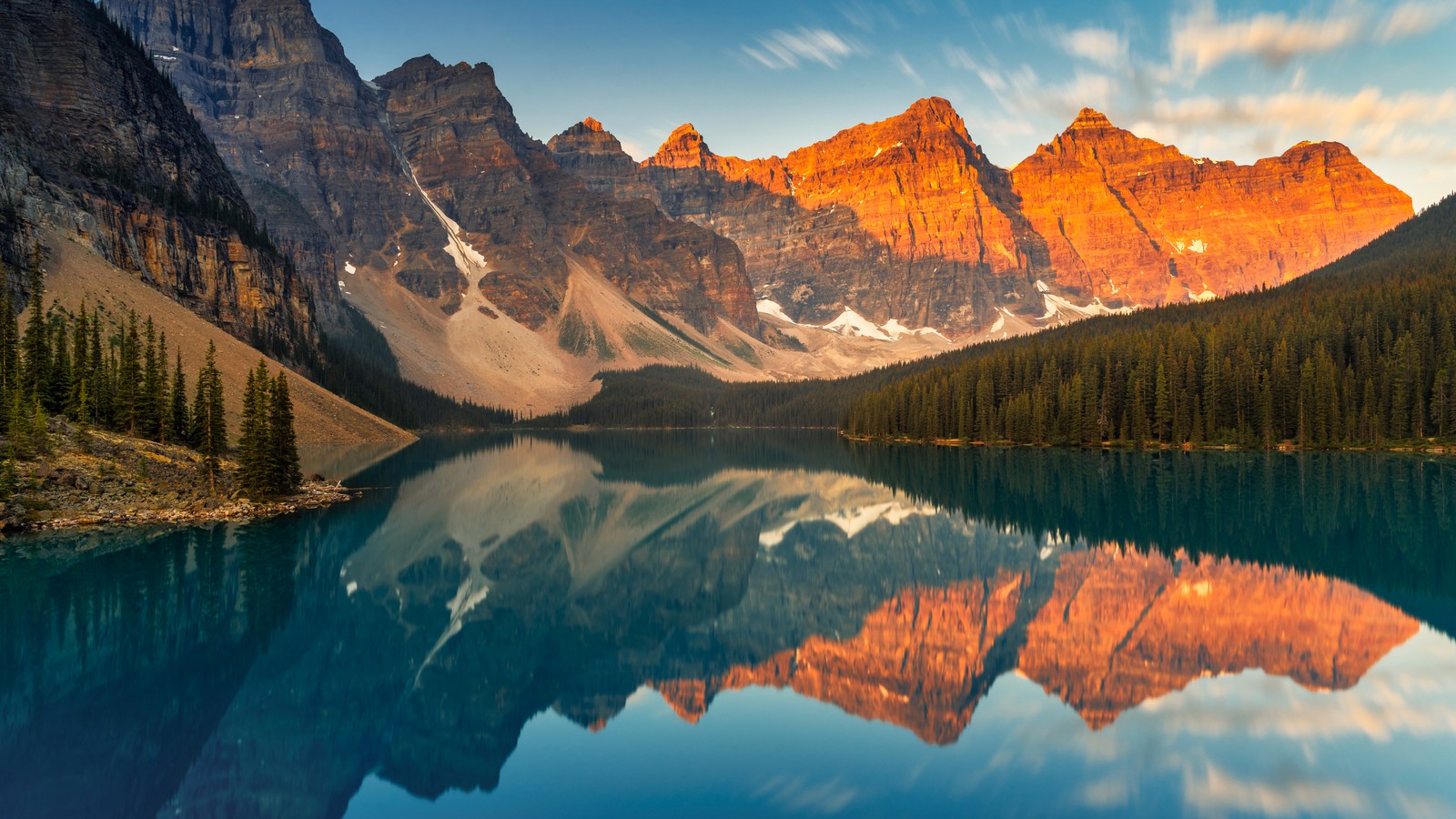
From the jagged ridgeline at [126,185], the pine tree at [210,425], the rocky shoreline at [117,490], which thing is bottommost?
the rocky shoreline at [117,490]

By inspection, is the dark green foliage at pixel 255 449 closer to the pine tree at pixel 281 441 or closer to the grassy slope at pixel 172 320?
the pine tree at pixel 281 441

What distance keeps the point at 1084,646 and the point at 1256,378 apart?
78567mm

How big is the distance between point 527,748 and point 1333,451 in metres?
87.9

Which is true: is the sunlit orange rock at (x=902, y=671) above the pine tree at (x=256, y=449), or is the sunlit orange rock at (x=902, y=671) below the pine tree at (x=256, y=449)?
below

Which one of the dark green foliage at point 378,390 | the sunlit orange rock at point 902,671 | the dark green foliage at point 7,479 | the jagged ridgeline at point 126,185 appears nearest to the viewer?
the sunlit orange rock at point 902,671

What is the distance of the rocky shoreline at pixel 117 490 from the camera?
3584 centimetres

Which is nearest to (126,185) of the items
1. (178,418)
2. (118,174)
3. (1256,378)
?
(118,174)

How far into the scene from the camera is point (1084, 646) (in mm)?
19344

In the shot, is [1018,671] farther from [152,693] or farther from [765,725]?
[152,693]

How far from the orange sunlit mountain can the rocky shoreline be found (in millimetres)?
32508

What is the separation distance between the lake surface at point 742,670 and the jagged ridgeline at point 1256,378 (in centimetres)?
4893

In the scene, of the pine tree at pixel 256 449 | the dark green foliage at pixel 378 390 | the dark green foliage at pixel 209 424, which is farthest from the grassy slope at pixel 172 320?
the dark green foliage at pixel 378 390

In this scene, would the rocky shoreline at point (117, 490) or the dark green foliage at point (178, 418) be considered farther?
the dark green foliage at point (178, 418)

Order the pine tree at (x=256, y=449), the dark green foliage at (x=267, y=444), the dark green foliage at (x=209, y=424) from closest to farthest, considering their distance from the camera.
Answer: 1. the dark green foliage at (x=209, y=424)
2. the pine tree at (x=256, y=449)
3. the dark green foliage at (x=267, y=444)
